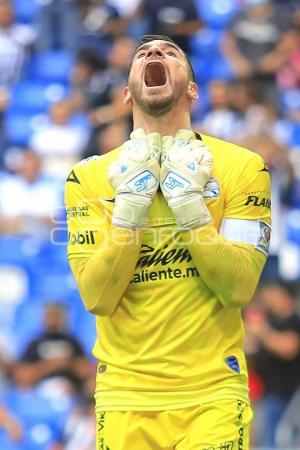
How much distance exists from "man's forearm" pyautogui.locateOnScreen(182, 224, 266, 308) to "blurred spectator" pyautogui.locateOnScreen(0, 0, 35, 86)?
7123mm

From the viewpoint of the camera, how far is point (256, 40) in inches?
417

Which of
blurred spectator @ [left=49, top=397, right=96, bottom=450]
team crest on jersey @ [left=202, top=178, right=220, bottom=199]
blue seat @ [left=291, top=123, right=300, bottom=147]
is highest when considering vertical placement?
blue seat @ [left=291, top=123, right=300, bottom=147]

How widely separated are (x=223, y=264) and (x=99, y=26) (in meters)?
7.33

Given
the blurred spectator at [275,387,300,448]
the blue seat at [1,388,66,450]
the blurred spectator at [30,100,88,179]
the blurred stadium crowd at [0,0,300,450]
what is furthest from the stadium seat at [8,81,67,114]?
the blurred spectator at [275,387,300,448]

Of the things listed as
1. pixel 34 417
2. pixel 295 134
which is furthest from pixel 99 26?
pixel 34 417

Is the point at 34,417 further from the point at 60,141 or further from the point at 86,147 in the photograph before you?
the point at 60,141

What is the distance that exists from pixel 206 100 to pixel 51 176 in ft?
5.49

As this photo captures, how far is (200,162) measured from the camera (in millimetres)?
4066

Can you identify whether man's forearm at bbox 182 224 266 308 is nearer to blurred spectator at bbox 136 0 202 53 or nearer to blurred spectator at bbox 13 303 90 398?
blurred spectator at bbox 13 303 90 398

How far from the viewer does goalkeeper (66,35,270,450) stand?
13.1 feet

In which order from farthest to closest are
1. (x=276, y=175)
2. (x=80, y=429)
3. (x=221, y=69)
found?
1. (x=221, y=69)
2. (x=276, y=175)
3. (x=80, y=429)

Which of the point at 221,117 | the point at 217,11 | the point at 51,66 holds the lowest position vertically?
the point at 221,117

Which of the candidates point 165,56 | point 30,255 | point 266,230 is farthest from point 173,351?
point 30,255

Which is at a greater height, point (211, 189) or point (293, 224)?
point (211, 189)
